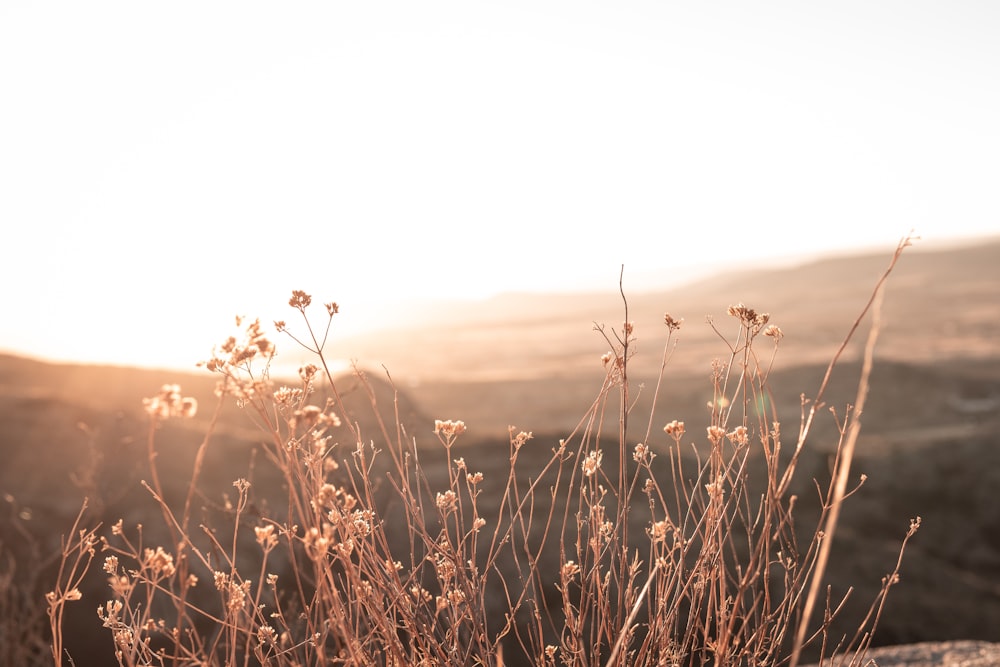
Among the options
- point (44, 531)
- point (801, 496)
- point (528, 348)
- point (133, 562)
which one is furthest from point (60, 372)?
point (528, 348)

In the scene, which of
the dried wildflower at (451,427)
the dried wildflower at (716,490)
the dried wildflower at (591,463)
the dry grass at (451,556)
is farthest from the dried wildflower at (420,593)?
the dried wildflower at (716,490)

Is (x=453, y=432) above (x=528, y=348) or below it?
above

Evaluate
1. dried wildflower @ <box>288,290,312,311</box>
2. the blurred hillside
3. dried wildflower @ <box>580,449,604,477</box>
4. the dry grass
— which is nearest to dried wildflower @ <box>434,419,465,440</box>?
the dry grass

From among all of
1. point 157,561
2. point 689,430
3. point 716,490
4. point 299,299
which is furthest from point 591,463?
point 689,430

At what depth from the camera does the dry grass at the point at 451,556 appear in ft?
4.59

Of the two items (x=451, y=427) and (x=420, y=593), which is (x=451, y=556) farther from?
(x=451, y=427)

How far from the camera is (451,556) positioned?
5.84 ft

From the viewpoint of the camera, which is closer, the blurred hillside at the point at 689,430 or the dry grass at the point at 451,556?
the dry grass at the point at 451,556

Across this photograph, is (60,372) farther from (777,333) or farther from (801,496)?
(777,333)

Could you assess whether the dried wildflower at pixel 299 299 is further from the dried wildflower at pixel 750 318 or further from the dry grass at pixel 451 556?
the dried wildflower at pixel 750 318

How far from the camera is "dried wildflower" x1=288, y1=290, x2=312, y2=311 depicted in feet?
4.92

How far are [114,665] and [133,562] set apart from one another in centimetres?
50

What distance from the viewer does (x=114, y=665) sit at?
13.2 ft

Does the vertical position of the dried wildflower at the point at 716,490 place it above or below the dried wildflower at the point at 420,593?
above
